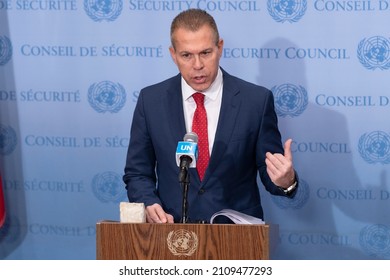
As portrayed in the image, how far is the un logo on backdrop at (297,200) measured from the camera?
3.81 m

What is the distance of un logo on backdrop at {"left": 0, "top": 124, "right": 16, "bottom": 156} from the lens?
3.97 metres

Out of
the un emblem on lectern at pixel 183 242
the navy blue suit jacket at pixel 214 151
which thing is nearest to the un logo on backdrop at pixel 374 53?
the navy blue suit jacket at pixel 214 151

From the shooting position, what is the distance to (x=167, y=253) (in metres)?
2.23

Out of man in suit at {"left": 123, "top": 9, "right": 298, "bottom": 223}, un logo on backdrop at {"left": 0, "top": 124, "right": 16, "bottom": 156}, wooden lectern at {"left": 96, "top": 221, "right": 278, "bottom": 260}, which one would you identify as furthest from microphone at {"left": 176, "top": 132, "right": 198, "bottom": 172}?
un logo on backdrop at {"left": 0, "top": 124, "right": 16, "bottom": 156}

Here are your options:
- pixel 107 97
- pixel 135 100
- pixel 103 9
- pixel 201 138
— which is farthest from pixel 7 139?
pixel 201 138

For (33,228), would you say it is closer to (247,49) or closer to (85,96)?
(85,96)

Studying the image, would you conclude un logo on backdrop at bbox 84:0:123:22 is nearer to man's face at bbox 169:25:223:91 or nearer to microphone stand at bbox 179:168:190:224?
man's face at bbox 169:25:223:91

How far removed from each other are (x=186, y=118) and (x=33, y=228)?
151 cm

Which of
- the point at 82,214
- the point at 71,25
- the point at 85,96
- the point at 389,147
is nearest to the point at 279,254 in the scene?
the point at 389,147

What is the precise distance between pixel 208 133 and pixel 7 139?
1.52 m

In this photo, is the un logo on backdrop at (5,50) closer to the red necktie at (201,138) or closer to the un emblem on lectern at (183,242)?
the red necktie at (201,138)

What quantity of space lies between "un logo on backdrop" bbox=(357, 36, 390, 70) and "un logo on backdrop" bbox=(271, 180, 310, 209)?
72 cm

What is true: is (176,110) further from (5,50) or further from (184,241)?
(5,50)

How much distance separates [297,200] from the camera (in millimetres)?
3834
